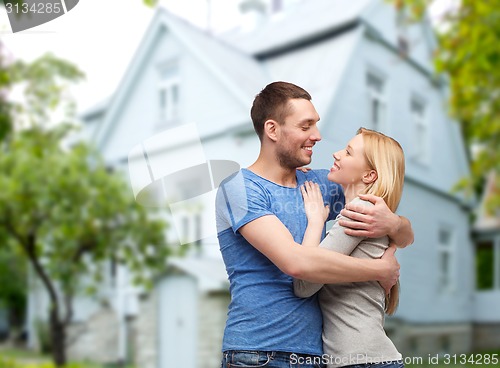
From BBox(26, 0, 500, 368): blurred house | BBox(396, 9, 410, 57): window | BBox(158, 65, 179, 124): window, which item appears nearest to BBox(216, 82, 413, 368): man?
BBox(26, 0, 500, 368): blurred house

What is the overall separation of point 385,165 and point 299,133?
0.31 feet

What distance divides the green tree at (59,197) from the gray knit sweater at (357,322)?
3.83 m

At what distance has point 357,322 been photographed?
0.75m

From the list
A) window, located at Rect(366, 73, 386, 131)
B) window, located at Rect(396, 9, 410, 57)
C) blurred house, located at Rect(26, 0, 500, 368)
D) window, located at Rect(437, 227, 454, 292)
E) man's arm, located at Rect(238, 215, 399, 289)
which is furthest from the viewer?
window, located at Rect(437, 227, 454, 292)

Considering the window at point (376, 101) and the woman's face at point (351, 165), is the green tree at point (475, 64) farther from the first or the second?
the woman's face at point (351, 165)

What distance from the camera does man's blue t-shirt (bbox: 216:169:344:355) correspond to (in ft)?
2.44

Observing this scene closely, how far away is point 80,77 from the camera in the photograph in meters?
4.64

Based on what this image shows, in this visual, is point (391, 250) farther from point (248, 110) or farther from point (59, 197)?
point (59, 197)

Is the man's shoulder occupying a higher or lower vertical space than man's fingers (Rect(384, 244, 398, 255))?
higher

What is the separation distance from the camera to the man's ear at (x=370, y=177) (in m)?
0.74

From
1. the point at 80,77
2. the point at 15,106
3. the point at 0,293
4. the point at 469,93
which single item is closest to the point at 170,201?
the point at 15,106

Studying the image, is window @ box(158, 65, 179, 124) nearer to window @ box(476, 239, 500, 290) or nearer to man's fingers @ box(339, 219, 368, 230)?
window @ box(476, 239, 500, 290)

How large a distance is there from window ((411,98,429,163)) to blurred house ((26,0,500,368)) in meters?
0.02

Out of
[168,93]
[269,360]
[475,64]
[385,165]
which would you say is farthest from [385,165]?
[168,93]
